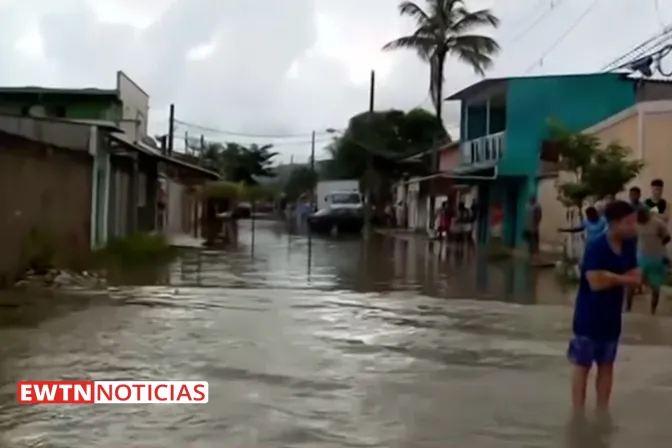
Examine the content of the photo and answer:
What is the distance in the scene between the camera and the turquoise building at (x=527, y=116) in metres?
34.6

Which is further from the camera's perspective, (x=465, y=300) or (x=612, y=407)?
(x=465, y=300)

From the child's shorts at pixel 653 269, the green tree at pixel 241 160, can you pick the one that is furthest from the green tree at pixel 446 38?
the green tree at pixel 241 160

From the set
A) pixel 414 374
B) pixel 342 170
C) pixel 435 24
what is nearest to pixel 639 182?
pixel 414 374

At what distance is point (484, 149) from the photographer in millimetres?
39531

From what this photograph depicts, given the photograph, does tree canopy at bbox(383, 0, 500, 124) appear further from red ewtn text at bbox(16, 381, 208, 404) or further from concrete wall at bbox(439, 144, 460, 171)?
red ewtn text at bbox(16, 381, 208, 404)

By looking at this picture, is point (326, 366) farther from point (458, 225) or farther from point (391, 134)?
point (391, 134)

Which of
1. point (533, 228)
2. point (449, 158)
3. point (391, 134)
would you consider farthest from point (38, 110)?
point (391, 134)

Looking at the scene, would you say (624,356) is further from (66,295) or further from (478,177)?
(478,177)

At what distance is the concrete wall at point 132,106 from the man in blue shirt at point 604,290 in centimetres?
2786

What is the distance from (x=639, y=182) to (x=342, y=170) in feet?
155

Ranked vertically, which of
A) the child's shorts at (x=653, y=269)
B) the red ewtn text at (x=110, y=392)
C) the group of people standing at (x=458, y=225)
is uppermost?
the group of people standing at (x=458, y=225)

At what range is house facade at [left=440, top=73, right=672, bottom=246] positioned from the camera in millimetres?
34594

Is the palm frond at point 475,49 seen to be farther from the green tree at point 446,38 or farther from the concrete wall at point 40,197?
the concrete wall at point 40,197

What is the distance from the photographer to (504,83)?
36.4m
